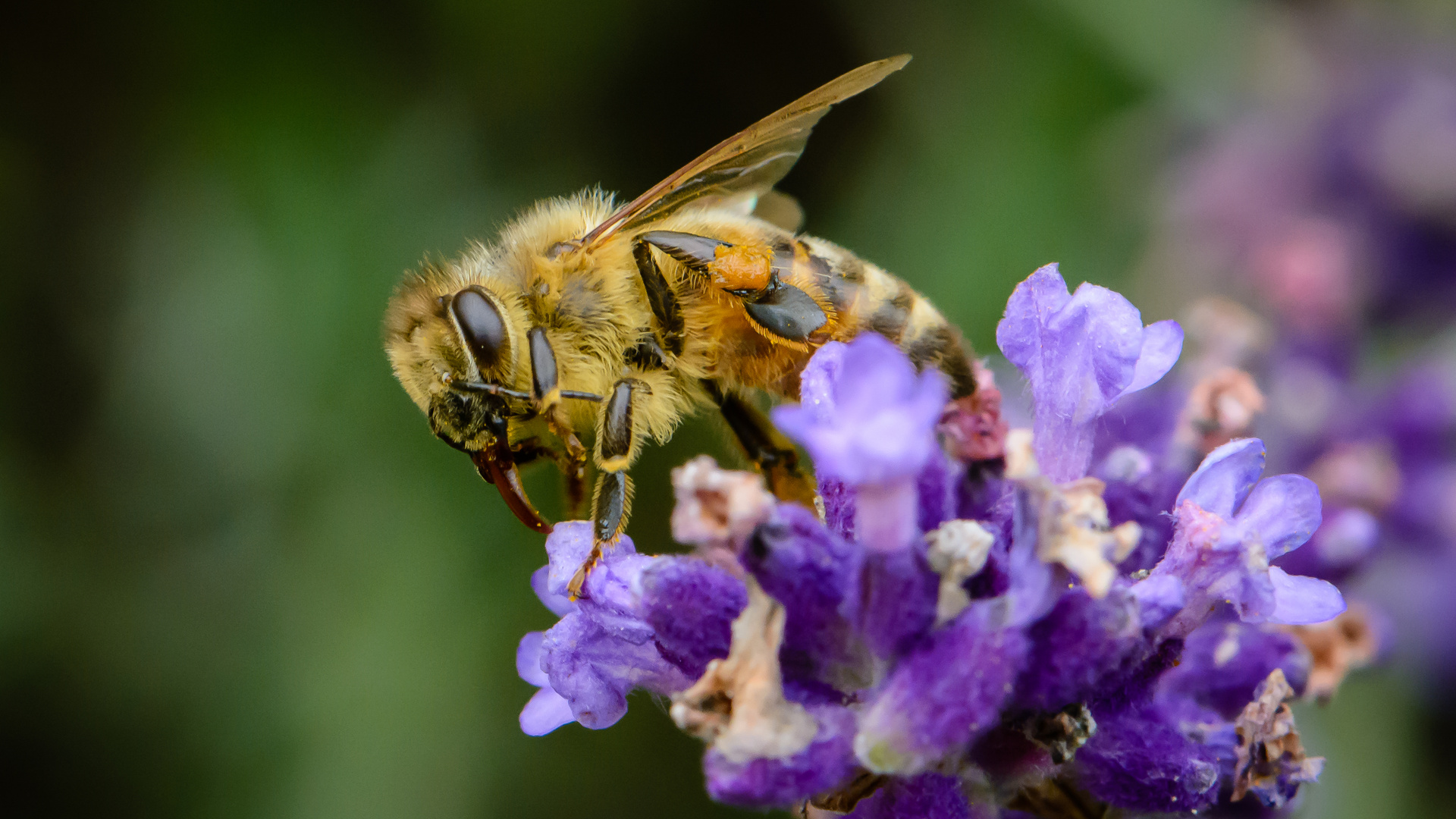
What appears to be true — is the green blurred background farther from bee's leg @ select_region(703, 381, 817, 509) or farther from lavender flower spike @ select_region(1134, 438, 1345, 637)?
lavender flower spike @ select_region(1134, 438, 1345, 637)

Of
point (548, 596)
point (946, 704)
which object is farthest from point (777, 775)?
point (548, 596)

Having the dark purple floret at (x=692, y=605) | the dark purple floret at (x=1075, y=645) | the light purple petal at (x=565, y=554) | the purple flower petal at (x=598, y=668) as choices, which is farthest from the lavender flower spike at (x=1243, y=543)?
the light purple petal at (x=565, y=554)

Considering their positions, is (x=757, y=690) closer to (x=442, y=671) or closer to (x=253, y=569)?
(x=442, y=671)

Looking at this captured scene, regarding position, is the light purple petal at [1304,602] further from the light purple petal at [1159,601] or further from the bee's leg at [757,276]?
the bee's leg at [757,276]

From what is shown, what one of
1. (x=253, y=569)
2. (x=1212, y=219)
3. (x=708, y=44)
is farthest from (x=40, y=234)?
(x=1212, y=219)

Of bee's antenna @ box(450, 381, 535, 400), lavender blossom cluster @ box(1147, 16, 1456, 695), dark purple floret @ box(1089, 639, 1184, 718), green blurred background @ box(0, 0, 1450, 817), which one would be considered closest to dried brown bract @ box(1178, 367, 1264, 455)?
lavender blossom cluster @ box(1147, 16, 1456, 695)
